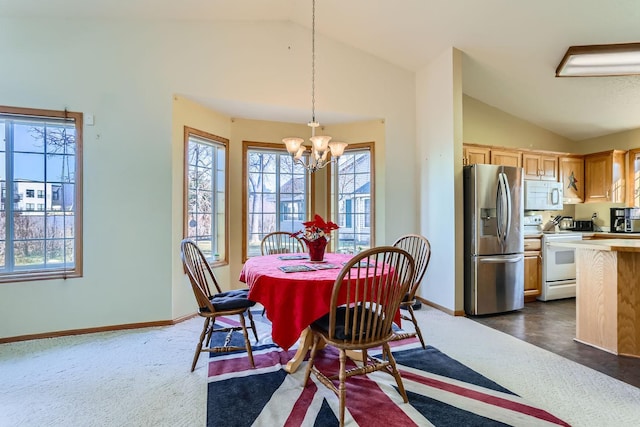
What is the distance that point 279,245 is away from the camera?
148 inches

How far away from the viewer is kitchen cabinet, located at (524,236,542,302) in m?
4.29

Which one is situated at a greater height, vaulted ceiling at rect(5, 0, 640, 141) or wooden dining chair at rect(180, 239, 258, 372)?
vaulted ceiling at rect(5, 0, 640, 141)

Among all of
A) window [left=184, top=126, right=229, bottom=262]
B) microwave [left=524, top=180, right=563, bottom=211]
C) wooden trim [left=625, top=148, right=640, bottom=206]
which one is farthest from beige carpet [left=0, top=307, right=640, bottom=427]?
wooden trim [left=625, top=148, right=640, bottom=206]

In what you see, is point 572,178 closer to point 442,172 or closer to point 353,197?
point 442,172

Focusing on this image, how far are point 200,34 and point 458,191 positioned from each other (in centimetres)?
345

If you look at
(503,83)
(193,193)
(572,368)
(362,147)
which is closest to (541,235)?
(503,83)

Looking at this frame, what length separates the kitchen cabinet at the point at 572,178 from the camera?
5.04 metres

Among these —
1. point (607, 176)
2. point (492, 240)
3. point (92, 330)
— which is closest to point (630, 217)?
point (607, 176)

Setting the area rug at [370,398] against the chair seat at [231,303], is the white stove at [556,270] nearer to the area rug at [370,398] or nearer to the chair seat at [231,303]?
the area rug at [370,398]

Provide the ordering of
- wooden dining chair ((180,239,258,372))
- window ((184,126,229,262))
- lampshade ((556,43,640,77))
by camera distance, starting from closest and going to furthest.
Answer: wooden dining chair ((180,239,258,372)) < lampshade ((556,43,640,77)) < window ((184,126,229,262))

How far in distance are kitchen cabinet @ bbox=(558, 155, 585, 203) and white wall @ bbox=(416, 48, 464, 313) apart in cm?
242

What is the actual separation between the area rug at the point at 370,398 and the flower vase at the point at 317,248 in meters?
0.81

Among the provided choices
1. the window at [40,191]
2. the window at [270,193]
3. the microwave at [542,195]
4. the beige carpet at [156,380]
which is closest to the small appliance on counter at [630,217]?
the microwave at [542,195]

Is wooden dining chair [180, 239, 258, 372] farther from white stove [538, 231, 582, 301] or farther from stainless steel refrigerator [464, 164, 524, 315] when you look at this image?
white stove [538, 231, 582, 301]
